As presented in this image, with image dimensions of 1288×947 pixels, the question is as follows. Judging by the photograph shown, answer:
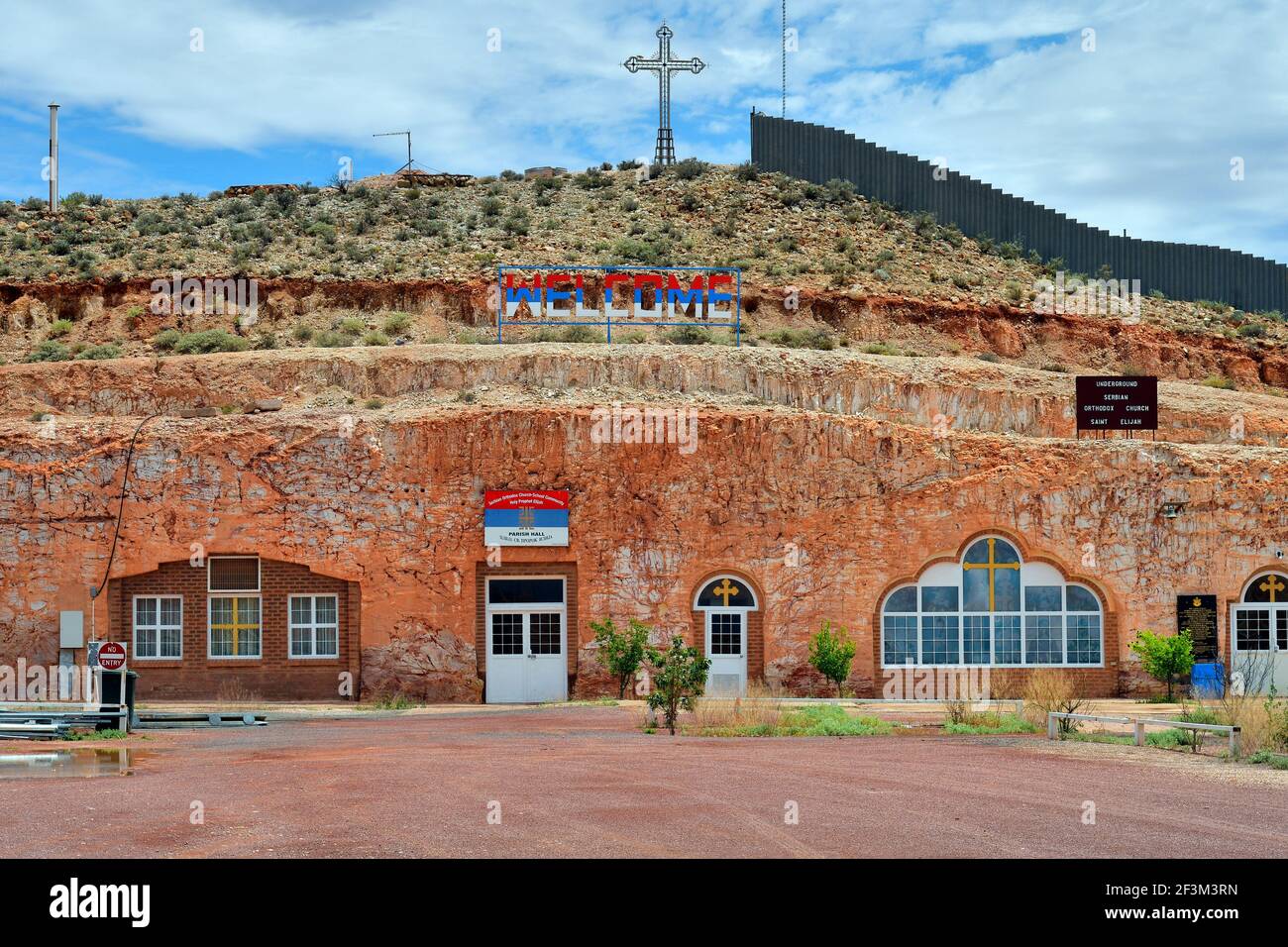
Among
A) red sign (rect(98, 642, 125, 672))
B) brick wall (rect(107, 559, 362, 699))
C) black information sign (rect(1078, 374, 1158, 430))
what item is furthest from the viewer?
black information sign (rect(1078, 374, 1158, 430))

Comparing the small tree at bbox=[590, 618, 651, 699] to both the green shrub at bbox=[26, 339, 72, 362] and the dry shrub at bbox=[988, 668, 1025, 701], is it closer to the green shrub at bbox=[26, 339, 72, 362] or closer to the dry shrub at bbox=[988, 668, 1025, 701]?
the dry shrub at bbox=[988, 668, 1025, 701]

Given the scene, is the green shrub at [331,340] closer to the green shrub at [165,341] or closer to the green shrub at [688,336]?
the green shrub at [165,341]

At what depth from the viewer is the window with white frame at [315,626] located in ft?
91.1

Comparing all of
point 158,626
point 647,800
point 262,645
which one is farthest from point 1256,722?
→ point 158,626

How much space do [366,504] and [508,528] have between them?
9.28 feet

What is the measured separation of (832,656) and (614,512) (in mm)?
4998

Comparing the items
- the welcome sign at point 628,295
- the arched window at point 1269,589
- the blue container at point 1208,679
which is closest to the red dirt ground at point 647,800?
the blue container at point 1208,679

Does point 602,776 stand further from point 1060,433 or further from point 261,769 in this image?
point 1060,433

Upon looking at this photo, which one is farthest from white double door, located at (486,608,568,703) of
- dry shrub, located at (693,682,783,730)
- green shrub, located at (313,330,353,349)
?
green shrub, located at (313,330,353,349)

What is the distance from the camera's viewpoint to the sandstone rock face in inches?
1081

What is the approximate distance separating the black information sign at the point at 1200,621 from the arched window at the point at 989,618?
161cm

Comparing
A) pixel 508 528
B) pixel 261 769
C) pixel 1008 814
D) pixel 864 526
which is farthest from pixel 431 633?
pixel 1008 814

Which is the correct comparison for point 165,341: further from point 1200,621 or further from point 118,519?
point 1200,621

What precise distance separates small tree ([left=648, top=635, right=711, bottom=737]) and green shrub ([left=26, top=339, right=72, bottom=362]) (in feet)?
65.6
